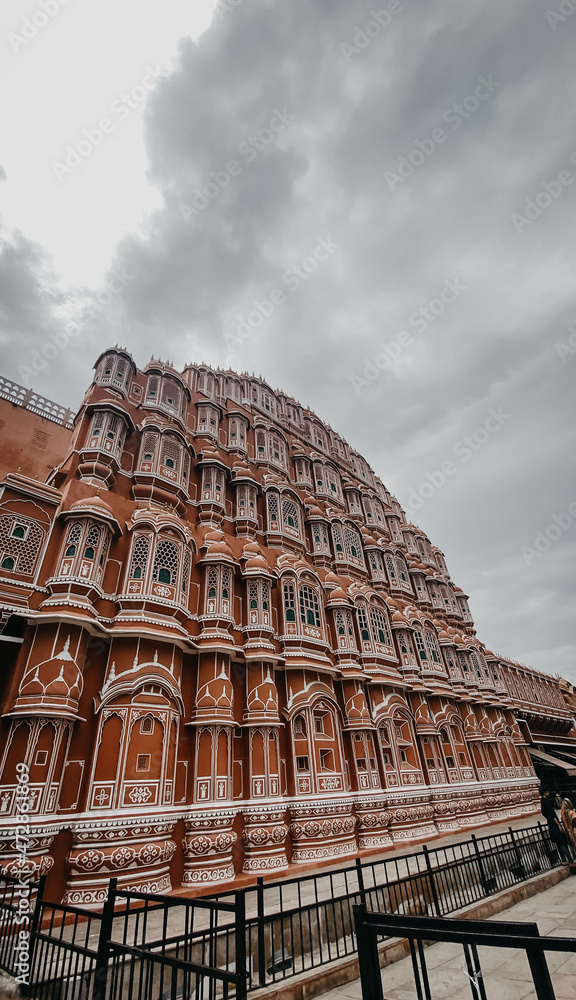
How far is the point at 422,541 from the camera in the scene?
37750 mm

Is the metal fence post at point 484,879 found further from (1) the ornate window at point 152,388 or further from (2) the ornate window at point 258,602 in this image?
(1) the ornate window at point 152,388

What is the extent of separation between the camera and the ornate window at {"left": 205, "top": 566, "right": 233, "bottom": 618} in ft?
52.5

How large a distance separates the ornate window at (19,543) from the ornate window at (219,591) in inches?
221

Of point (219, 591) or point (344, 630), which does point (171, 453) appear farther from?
point (344, 630)

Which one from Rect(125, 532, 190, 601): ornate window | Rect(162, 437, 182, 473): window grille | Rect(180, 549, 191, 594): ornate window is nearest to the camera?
Rect(125, 532, 190, 601): ornate window

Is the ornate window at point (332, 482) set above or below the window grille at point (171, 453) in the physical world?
above

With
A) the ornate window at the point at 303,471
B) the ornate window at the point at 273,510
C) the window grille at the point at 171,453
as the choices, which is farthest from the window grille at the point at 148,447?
the ornate window at the point at 303,471

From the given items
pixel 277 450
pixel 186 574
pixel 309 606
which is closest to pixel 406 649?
pixel 309 606

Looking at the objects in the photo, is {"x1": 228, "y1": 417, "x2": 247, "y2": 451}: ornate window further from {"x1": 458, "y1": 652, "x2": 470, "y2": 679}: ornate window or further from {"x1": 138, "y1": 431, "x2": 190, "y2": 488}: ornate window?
{"x1": 458, "y1": 652, "x2": 470, "y2": 679}: ornate window

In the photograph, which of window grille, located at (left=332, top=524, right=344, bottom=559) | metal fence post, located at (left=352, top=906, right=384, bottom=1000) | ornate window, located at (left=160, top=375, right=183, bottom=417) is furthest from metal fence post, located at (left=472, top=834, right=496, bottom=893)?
ornate window, located at (left=160, top=375, right=183, bottom=417)

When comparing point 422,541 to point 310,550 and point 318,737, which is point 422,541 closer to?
point 310,550

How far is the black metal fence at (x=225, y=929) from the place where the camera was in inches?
179

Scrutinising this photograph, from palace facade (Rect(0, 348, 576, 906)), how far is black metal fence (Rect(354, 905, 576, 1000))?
938 cm

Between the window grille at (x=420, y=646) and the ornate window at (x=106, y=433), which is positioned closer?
the ornate window at (x=106, y=433)
